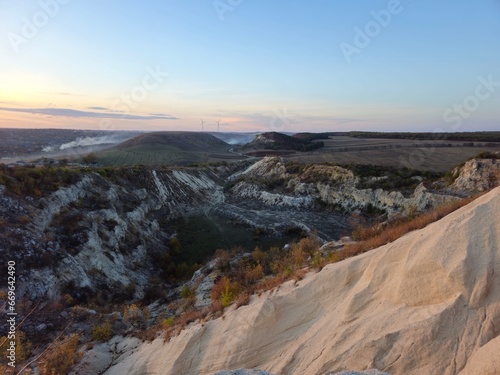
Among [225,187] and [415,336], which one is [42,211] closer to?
[415,336]

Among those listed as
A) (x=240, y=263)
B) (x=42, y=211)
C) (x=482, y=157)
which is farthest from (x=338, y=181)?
(x=42, y=211)

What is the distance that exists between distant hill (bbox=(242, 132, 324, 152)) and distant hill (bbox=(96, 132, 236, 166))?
1099cm

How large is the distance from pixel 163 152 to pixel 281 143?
3438 centimetres

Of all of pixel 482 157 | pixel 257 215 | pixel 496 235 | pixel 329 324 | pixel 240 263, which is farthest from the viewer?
pixel 257 215

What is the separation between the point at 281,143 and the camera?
9619 centimetres

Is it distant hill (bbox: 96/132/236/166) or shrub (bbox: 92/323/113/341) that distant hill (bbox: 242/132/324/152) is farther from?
shrub (bbox: 92/323/113/341)

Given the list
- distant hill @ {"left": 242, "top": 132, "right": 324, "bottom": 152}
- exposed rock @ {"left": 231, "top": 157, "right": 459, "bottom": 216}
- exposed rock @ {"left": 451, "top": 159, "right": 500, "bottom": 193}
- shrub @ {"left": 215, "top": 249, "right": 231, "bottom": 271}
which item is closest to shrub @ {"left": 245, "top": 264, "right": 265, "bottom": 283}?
shrub @ {"left": 215, "top": 249, "right": 231, "bottom": 271}

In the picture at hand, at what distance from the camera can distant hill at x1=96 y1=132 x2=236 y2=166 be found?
71.8 metres

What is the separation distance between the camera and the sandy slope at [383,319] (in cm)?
498

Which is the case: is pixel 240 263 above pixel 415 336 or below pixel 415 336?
below

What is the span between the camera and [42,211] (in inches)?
708

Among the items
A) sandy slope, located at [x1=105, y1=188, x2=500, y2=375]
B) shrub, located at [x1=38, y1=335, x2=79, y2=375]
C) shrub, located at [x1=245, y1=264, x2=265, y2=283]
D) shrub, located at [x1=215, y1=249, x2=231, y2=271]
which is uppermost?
sandy slope, located at [x1=105, y1=188, x2=500, y2=375]

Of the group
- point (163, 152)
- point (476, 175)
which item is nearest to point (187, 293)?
point (476, 175)

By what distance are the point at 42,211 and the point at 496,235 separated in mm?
20192
